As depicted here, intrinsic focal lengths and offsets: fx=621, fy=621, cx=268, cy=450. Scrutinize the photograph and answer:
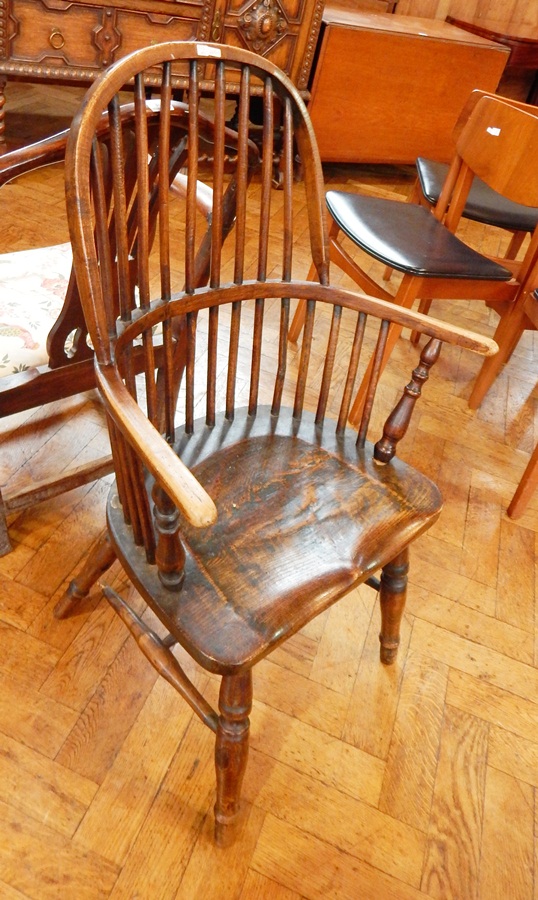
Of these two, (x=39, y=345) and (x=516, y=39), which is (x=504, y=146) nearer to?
(x=39, y=345)

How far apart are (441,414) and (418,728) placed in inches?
43.5

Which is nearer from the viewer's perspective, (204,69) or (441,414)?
(441,414)

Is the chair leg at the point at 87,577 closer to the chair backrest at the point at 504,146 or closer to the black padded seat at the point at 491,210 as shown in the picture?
the chair backrest at the point at 504,146

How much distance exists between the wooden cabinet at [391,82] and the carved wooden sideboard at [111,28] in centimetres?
23

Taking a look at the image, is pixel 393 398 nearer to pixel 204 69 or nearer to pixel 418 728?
pixel 418 728

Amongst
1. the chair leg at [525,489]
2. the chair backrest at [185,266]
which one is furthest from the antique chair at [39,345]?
the chair leg at [525,489]

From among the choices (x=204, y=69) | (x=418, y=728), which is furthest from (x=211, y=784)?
(x=204, y=69)

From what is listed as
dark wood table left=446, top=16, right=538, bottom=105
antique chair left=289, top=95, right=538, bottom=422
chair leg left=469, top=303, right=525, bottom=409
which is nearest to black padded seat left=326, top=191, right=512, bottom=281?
antique chair left=289, top=95, right=538, bottom=422

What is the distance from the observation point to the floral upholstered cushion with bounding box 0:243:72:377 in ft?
3.86

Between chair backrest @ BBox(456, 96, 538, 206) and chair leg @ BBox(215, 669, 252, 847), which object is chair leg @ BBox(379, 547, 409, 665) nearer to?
chair leg @ BBox(215, 669, 252, 847)

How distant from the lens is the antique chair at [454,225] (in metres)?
1.61

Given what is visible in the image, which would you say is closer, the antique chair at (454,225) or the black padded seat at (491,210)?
the antique chair at (454,225)

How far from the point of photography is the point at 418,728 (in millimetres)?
1258

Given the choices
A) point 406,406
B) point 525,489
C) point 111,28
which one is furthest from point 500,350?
point 111,28
